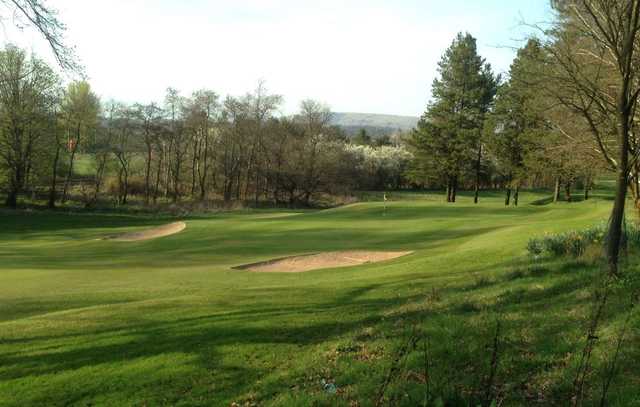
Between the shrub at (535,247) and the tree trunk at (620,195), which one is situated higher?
the tree trunk at (620,195)

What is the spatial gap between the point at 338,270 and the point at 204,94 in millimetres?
46011

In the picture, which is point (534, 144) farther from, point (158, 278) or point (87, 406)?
point (87, 406)

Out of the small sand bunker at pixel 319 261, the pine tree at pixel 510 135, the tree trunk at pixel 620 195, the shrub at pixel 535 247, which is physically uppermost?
the pine tree at pixel 510 135

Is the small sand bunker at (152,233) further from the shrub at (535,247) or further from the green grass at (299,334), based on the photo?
the shrub at (535,247)

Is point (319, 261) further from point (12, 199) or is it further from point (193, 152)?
point (193, 152)

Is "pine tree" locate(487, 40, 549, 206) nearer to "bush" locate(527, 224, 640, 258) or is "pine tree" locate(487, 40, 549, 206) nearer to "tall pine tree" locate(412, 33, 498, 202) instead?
"tall pine tree" locate(412, 33, 498, 202)

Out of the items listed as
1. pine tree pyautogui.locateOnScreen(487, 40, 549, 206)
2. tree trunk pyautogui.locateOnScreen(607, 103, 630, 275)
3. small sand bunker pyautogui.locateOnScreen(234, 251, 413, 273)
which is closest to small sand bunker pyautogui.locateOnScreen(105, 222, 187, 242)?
small sand bunker pyautogui.locateOnScreen(234, 251, 413, 273)

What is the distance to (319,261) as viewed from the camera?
64.2 feet

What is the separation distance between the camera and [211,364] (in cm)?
645

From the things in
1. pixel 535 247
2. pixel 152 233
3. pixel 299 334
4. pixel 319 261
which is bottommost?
pixel 152 233

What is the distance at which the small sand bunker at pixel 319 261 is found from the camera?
18125 mm

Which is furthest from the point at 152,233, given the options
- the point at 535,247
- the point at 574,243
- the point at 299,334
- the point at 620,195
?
the point at 620,195

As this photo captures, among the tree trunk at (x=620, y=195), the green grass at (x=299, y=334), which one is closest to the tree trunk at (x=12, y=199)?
the green grass at (x=299, y=334)

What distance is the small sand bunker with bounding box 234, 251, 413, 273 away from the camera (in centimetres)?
1812
